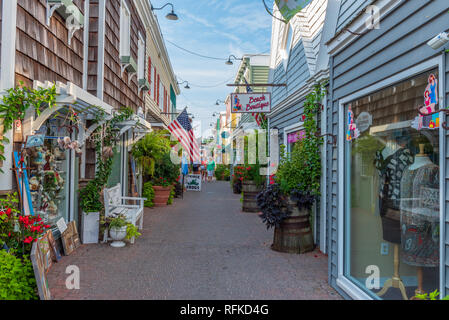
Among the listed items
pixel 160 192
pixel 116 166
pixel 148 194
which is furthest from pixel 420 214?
pixel 160 192

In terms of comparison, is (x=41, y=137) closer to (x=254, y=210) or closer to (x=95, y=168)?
(x=95, y=168)

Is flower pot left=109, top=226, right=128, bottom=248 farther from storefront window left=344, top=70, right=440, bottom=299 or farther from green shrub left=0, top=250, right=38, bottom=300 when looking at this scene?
storefront window left=344, top=70, right=440, bottom=299

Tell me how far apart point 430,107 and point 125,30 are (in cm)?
812

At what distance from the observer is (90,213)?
6148 mm

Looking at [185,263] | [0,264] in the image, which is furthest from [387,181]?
[0,264]

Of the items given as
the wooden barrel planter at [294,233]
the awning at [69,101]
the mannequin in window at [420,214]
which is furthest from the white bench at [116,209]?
the mannequin in window at [420,214]

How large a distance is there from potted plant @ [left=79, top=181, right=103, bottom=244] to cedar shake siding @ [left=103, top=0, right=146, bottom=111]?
1955 mm

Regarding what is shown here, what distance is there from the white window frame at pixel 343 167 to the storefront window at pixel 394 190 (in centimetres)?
5

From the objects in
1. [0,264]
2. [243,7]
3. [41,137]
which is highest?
[243,7]

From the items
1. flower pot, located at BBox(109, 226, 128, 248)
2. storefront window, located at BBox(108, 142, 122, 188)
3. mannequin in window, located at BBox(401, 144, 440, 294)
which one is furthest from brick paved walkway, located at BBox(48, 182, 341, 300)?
storefront window, located at BBox(108, 142, 122, 188)

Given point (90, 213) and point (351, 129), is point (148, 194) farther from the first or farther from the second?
point (351, 129)

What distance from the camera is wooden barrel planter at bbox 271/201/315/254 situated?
5676 mm

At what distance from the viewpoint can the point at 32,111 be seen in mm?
4121

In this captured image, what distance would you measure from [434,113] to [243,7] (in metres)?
6.39
